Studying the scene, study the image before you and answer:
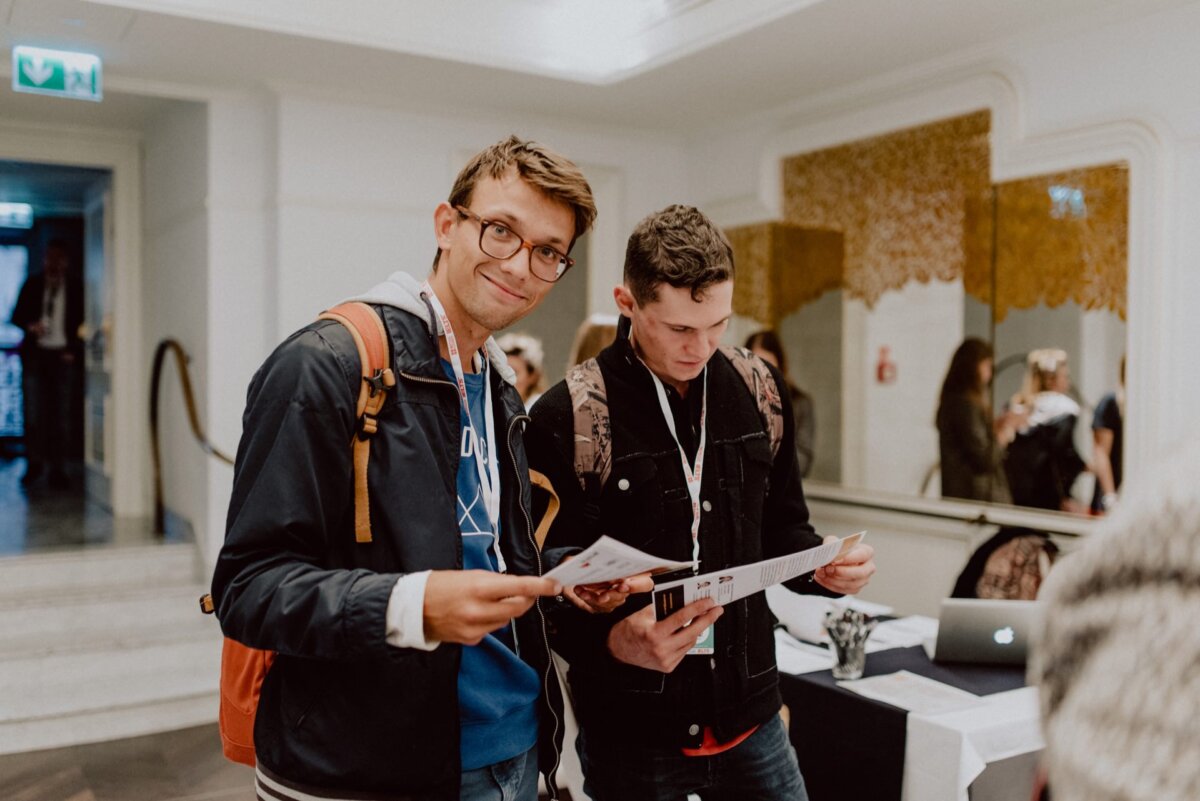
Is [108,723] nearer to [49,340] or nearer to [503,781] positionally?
[503,781]

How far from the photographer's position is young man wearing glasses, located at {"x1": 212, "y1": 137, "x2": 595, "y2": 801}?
117 centimetres

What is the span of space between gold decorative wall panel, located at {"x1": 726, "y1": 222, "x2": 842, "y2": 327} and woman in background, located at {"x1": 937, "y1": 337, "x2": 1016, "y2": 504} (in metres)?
1.03

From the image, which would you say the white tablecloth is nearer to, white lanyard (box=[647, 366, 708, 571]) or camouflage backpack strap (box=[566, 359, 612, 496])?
white lanyard (box=[647, 366, 708, 571])

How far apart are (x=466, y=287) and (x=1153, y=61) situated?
3882mm

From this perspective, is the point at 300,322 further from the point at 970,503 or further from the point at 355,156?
the point at 970,503

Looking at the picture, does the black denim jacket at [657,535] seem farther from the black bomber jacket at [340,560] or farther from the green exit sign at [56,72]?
the green exit sign at [56,72]

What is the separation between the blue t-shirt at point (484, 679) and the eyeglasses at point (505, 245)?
0.61 feet

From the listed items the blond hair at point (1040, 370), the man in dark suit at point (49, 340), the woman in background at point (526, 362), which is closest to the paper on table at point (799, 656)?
the woman in background at point (526, 362)

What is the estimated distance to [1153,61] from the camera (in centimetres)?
416

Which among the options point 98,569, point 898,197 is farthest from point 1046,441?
point 98,569

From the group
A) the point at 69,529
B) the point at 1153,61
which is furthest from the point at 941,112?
the point at 69,529

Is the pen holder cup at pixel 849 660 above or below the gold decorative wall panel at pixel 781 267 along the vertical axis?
below

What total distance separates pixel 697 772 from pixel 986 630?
1303 mm

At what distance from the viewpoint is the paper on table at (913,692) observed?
2.39 meters
